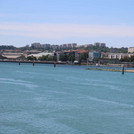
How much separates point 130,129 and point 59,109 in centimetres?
718

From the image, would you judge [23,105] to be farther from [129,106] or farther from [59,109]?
[129,106]

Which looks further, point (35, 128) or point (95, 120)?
point (95, 120)

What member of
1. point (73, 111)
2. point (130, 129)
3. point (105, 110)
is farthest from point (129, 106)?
point (130, 129)

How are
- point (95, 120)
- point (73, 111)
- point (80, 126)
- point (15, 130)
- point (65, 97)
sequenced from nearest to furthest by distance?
point (15, 130)
point (80, 126)
point (95, 120)
point (73, 111)
point (65, 97)

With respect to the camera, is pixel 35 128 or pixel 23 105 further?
pixel 23 105

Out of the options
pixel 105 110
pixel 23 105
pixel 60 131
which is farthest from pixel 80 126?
pixel 23 105

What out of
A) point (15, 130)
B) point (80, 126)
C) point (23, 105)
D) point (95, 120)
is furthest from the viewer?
point (23, 105)

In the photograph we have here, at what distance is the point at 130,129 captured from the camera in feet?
77.7

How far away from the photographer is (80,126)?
24.0m

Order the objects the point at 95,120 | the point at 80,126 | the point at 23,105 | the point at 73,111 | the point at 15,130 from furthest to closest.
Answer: the point at 23,105, the point at 73,111, the point at 95,120, the point at 80,126, the point at 15,130

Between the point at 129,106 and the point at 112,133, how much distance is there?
393 inches

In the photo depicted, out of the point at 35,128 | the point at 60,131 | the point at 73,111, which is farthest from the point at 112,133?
the point at 73,111

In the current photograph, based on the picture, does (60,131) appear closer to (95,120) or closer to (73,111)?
(95,120)

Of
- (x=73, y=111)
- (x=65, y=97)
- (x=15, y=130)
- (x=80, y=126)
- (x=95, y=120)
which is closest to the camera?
(x=15, y=130)
